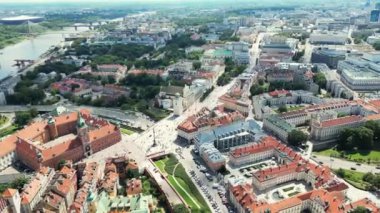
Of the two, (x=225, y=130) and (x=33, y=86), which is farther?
(x=33, y=86)

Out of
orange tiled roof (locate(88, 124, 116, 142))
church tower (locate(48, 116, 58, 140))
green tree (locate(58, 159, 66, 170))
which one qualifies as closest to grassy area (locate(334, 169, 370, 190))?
orange tiled roof (locate(88, 124, 116, 142))

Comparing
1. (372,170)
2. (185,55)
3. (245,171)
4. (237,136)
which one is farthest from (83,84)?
(372,170)

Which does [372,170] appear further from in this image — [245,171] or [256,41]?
[256,41]

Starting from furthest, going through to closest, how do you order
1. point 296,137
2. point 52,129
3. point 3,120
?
1. point 3,120
2. point 52,129
3. point 296,137

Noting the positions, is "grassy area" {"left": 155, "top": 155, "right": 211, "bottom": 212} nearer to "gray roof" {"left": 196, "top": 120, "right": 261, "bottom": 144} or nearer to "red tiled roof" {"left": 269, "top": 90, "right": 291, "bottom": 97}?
"gray roof" {"left": 196, "top": 120, "right": 261, "bottom": 144}

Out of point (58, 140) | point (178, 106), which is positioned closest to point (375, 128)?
point (178, 106)

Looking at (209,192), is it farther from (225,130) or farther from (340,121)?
(340,121)
